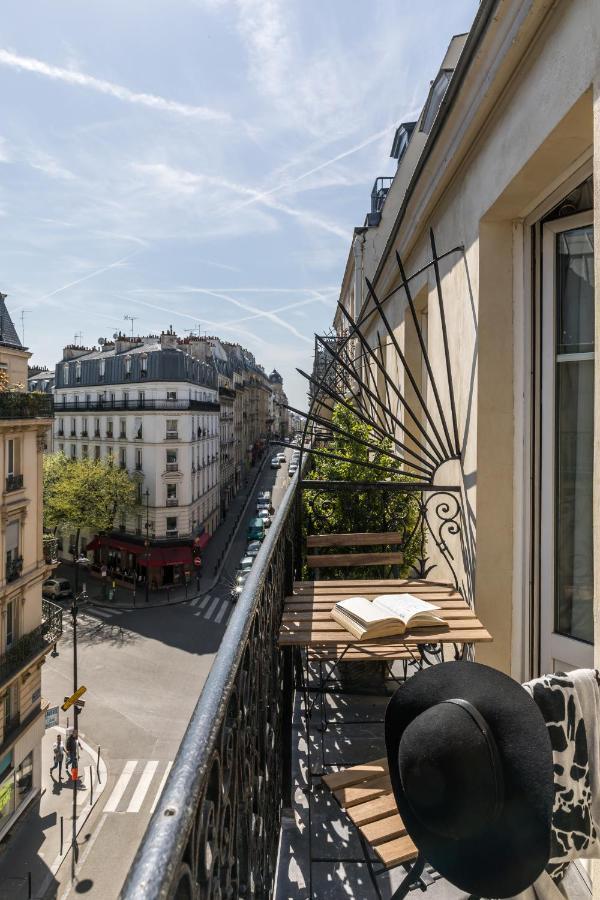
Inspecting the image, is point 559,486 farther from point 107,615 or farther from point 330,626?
→ point 107,615

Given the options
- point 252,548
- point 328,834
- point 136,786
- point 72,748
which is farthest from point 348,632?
point 252,548

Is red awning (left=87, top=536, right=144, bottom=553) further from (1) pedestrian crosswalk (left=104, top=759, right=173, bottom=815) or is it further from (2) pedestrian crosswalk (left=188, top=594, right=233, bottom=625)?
(1) pedestrian crosswalk (left=104, top=759, right=173, bottom=815)

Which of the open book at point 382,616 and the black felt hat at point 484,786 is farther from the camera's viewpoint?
the open book at point 382,616

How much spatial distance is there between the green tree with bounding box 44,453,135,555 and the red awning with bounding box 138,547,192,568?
10.2ft

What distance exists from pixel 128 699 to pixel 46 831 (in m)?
4.86

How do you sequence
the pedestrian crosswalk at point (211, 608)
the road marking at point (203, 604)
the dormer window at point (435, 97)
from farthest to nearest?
the road marking at point (203, 604), the pedestrian crosswalk at point (211, 608), the dormer window at point (435, 97)

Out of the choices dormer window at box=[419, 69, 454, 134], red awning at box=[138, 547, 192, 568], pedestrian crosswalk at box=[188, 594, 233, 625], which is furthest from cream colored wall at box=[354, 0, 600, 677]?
red awning at box=[138, 547, 192, 568]

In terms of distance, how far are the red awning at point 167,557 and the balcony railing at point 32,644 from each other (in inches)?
491

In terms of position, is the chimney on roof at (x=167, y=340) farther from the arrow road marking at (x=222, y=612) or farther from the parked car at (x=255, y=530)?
the arrow road marking at (x=222, y=612)

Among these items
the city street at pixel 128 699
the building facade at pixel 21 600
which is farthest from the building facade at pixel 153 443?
the building facade at pixel 21 600

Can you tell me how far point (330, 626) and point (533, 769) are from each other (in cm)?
185

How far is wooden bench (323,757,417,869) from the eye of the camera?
2.46 m

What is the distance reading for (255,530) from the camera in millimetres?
40594

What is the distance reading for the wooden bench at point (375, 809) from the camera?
2.46m
